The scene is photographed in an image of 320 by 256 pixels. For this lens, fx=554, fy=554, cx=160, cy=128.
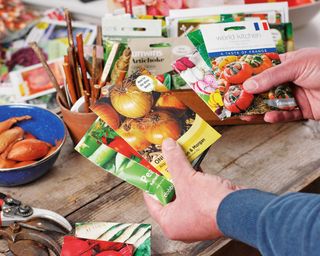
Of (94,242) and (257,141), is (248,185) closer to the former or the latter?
(257,141)

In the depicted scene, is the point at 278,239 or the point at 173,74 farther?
the point at 173,74

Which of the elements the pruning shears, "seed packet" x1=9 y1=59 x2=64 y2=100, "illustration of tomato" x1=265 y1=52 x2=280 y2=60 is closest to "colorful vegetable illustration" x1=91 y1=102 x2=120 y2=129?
the pruning shears

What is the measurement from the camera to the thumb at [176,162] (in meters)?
1.00

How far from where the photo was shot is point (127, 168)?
3.49 feet

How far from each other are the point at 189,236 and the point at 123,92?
1.08ft

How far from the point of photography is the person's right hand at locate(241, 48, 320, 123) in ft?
3.67

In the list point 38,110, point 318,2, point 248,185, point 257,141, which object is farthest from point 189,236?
point 318,2

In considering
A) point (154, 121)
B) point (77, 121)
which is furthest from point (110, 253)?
point (77, 121)

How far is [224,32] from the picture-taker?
122 centimetres

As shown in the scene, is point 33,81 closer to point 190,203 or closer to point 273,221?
point 190,203

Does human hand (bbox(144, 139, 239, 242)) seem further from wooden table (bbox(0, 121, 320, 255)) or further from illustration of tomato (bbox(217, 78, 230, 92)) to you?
illustration of tomato (bbox(217, 78, 230, 92))

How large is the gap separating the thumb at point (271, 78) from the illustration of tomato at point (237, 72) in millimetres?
21

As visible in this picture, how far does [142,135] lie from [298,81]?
0.38 meters

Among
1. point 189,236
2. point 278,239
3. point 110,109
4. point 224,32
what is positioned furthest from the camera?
point 224,32
